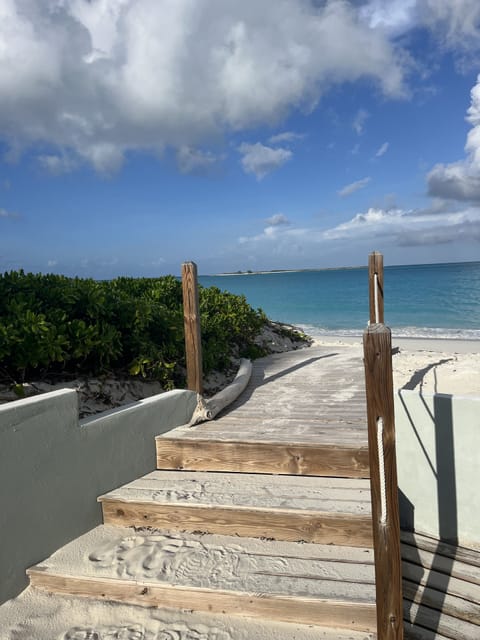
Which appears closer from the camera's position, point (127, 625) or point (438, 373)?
Answer: point (127, 625)

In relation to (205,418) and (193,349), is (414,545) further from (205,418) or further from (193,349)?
(193,349)

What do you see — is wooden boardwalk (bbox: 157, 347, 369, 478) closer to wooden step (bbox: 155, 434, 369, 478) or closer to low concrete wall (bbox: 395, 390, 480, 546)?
wooden step (bbox: 155, 434, 369, 478)

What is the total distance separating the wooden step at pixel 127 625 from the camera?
2203mm

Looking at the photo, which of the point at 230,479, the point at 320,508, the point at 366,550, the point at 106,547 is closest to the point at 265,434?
the point at 230,479

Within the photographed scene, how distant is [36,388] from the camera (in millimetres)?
3699

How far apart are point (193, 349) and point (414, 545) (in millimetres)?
2320

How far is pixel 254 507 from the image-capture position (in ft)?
9.32

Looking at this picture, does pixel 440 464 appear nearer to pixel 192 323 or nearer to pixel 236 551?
pixel 236 551

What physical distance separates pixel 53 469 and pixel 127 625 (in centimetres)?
98

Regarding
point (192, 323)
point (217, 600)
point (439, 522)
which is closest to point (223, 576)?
point (217, 600)

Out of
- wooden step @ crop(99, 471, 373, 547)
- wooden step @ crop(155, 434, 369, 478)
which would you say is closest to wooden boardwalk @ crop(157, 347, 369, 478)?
wooden step @ crop(155, 434, 369, 478)

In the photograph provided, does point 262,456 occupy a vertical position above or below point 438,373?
below

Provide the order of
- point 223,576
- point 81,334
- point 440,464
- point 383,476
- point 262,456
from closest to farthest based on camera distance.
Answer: point 383,476 → point 223,576 → point 440,464 → point 262,456 → point 81,334

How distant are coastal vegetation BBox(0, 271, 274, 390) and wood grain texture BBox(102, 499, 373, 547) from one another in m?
1.32
